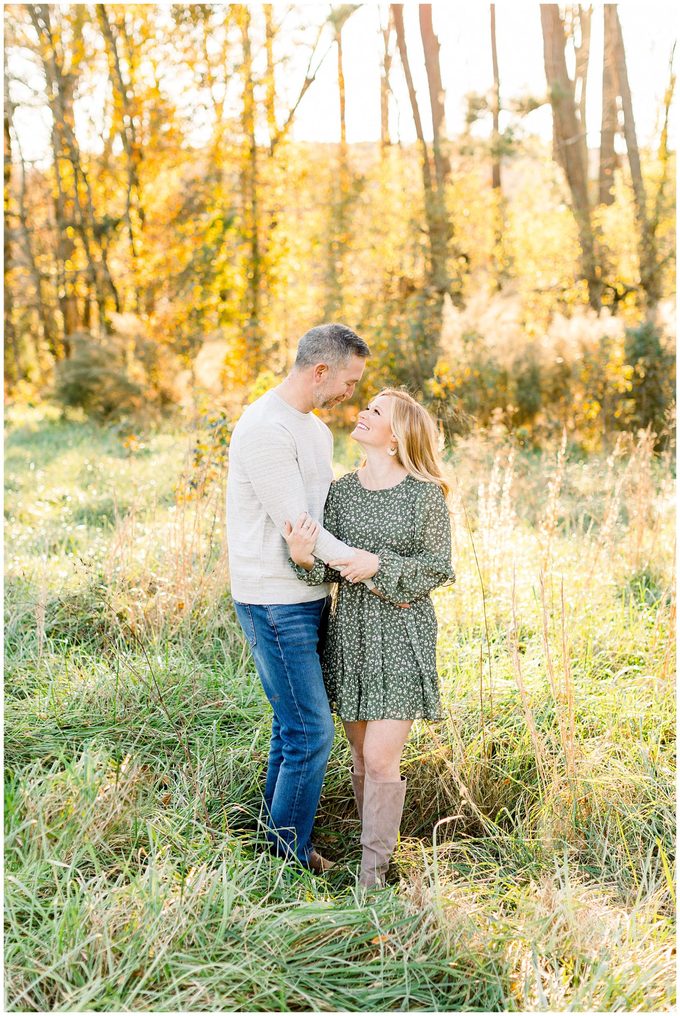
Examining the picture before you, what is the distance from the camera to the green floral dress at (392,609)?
2811mm

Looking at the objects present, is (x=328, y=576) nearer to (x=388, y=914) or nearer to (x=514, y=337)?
(x=388, y=914)

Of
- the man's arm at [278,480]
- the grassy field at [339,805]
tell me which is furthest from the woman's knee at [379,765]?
the man's arm at [278,480]

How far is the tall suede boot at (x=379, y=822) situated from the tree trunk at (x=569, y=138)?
11.3 metres

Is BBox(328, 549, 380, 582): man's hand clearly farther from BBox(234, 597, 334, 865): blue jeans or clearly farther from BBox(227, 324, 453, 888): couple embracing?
BBox(234, 597, 334, 865): blue jeans

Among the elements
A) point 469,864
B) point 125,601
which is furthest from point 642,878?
point 125,601

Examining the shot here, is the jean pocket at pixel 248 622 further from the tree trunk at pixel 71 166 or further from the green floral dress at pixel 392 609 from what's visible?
the tree trunk at pixel 71 166

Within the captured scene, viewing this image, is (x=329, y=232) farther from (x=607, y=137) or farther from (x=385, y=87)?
(x=385, y=87)

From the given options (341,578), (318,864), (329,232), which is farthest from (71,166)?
(318,864)

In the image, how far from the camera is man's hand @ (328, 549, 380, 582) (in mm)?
2703

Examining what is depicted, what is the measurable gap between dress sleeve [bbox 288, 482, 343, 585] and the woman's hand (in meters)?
0.08

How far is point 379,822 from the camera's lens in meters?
2.82

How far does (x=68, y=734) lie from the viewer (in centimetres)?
336

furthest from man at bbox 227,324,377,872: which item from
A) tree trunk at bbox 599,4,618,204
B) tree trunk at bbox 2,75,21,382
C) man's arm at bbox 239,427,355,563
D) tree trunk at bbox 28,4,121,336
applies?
tree trunk at bbox 599,4,618,204

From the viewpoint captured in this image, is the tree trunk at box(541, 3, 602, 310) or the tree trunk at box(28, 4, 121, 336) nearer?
the tree trunk at box(541, 3, 602, 310)
